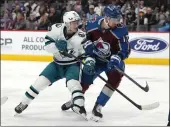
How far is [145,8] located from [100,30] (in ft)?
16.1

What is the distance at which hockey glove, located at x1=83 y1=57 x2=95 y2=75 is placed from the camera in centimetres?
391

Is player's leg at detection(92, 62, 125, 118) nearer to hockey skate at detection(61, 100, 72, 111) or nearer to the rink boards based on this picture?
hockey skate at detection(61, 100, 72, 111)

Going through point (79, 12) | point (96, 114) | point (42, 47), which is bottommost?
point (42, 47)

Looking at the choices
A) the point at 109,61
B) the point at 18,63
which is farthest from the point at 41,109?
the point at 18,63

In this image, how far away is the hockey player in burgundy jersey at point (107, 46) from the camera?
12.8 ft

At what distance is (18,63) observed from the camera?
8352mm

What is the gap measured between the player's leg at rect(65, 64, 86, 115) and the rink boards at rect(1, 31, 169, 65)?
4.36 metres

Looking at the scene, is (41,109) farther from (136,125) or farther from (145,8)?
(145,8)

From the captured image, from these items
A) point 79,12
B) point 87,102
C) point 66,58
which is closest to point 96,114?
point 66,58

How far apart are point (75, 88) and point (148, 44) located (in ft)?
15.0

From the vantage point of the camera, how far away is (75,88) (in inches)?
155

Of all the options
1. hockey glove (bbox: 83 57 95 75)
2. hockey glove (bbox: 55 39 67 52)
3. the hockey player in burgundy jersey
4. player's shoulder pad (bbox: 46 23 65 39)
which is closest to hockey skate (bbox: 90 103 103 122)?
the hockey player in burgundy jersey

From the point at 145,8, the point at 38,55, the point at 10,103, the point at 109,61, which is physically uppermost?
the point at 109,61

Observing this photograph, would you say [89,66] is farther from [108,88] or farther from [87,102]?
[87,102]
